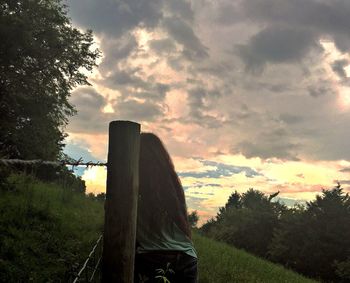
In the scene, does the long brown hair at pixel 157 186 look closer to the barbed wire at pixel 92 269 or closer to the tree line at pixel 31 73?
the barbed wire at pixel 92 269

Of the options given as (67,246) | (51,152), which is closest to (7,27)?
(51,152)

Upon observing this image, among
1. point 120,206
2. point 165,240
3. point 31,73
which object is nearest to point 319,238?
point 31,73

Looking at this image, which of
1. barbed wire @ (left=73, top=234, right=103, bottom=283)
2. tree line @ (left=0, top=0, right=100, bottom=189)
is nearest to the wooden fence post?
barbed wire @ (left=73, top=234, right=103, bottom=283)

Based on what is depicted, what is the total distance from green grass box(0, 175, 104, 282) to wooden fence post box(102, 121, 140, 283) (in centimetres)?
348

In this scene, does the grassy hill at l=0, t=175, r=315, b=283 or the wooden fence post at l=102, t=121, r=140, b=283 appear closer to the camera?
the wooden fence post at l=102, t=121, r=140, b=283

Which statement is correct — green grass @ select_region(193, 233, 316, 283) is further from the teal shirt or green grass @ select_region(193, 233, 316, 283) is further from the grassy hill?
the teal shirt

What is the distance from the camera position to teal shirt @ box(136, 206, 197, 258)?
428 cm

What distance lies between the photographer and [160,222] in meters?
4.41

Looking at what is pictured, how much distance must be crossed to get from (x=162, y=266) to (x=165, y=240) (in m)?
0.26

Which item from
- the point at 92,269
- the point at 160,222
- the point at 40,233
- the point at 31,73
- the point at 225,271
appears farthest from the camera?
the point at 31,73

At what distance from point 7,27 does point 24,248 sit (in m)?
10.3

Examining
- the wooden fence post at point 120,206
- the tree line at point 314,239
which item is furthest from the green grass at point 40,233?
the tree line at point 314,239

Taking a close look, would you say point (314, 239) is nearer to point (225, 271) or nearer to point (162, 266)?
point (225, 271)

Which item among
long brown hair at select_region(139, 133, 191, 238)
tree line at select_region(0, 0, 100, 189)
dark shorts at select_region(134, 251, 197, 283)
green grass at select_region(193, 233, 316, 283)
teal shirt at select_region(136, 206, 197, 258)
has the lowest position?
green grass at select_region(193, 233, 316, 283)
